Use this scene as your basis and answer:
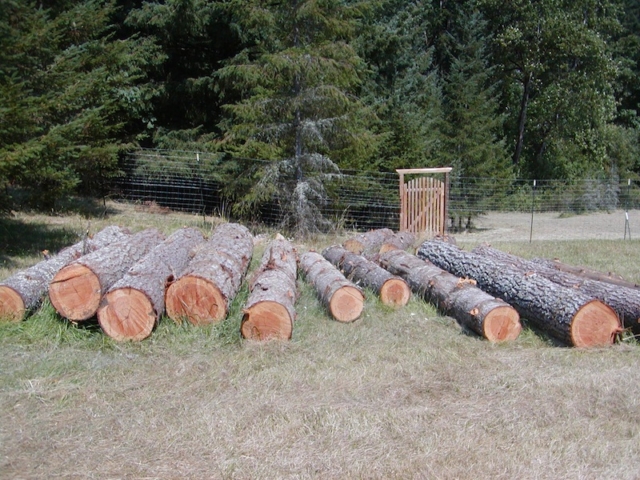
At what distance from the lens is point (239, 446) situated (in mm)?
4047

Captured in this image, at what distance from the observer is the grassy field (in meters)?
3.86

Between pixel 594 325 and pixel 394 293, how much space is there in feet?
7.67

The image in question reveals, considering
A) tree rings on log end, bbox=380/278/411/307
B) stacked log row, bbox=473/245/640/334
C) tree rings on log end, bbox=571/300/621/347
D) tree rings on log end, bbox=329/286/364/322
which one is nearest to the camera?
tree rings on log end, bbox=571/300/621/347

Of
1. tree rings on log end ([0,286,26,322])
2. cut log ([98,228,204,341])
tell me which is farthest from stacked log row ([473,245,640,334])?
tree rings on log end ([0,286,26,322])

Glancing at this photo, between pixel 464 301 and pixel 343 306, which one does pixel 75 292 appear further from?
pixel 464 301

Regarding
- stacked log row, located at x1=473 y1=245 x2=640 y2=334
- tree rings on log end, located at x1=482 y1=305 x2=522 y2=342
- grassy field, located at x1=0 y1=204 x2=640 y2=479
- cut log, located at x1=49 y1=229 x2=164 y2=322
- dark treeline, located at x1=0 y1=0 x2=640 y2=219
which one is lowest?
grassy field, located at x1=0 y1=204 x2=640 y2=479

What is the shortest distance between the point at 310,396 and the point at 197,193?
12.2 meters

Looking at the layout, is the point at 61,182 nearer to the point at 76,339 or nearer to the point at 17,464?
the point at 76,339

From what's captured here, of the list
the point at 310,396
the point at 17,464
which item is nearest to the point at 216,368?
the point at 310,396

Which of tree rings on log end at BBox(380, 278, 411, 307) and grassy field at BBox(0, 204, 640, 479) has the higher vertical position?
tree rings on log end at BBox(380, 278, 411, 307)

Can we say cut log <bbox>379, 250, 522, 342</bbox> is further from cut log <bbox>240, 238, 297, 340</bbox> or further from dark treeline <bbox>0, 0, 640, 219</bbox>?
dark treeline <bbox>0, 0, 640, 219</bbox>

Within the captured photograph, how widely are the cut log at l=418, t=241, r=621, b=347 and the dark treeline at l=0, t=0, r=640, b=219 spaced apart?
19.8 ft

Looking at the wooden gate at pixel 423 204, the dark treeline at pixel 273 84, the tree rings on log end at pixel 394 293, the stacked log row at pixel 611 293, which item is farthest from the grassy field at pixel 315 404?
the wooden gate at pixel 423 204

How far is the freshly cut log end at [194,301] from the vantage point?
630cm
